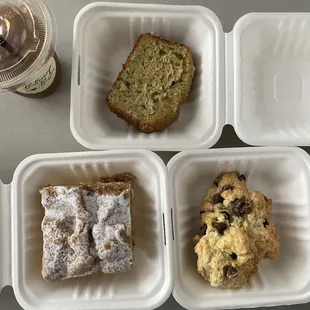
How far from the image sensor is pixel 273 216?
135 centimetres

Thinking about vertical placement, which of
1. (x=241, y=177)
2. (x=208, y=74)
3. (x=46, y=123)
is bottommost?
(x=241, y=177)

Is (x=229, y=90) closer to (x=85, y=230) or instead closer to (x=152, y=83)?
(x=152, y=83)

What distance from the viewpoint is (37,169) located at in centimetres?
119

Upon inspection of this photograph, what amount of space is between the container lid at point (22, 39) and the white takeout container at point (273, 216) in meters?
0.40

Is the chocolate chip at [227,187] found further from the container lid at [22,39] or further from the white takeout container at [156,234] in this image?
the container lid at [22,39]

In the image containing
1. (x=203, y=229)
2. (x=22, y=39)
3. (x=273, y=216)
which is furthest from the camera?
(x=273, y=216)

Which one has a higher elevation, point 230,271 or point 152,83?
point 152,83

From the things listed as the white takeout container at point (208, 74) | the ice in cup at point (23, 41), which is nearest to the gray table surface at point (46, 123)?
the white takeout container at point (208, 74)

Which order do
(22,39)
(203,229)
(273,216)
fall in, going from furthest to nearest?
(273,216) → (203,229) → (22,39)

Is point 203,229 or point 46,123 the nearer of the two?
point 203,229

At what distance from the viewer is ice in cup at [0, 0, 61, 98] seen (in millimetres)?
1102

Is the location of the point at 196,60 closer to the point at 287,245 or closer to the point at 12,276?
the point at 287,245

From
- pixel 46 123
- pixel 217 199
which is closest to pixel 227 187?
pixel 217 199

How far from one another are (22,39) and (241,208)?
2.12 feet
